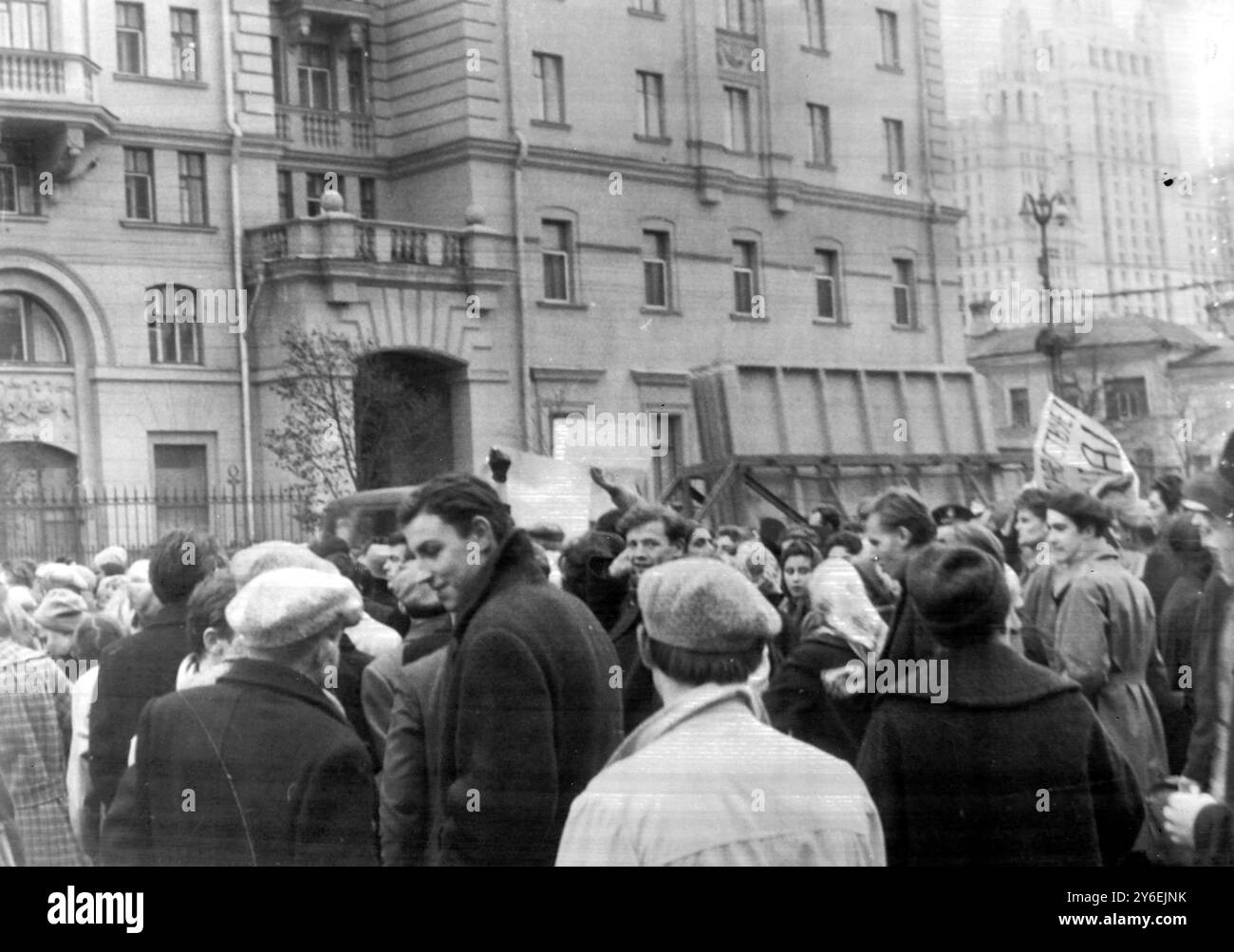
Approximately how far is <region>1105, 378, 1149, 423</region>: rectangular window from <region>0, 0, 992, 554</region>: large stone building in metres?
0.44

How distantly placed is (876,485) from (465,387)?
1251 millimetres

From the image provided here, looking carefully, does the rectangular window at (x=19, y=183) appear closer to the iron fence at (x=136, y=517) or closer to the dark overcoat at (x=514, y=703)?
the iron fence at (x=136, y=517)

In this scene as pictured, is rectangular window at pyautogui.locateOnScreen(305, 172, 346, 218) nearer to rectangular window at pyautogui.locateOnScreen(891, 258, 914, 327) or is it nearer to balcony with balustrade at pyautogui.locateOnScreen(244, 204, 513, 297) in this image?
balcony with balustrade at pyautogui.locateOnScreen(244, 204, 513, 297)

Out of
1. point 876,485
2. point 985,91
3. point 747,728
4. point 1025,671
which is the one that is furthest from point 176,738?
point 985,91

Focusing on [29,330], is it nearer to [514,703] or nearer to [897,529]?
[514,703]

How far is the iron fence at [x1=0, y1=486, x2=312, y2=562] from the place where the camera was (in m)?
4.14

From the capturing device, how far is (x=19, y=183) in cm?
422

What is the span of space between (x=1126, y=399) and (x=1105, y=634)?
0.82 meters

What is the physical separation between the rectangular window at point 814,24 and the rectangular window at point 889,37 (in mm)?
174

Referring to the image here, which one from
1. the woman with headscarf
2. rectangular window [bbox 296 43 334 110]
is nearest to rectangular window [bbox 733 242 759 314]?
the woman with headscarf

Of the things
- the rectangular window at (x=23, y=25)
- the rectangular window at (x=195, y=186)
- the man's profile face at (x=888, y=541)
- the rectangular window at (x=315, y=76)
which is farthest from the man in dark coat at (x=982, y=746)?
the rectangular window at (x=23, y=25)

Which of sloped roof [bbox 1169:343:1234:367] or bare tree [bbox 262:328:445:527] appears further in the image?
bare tree [bbox 262:328:445:527]

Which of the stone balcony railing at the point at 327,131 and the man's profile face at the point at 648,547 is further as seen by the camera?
the stone balcony railing at the point at 327,131

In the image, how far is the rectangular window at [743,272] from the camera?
14.3 ft
